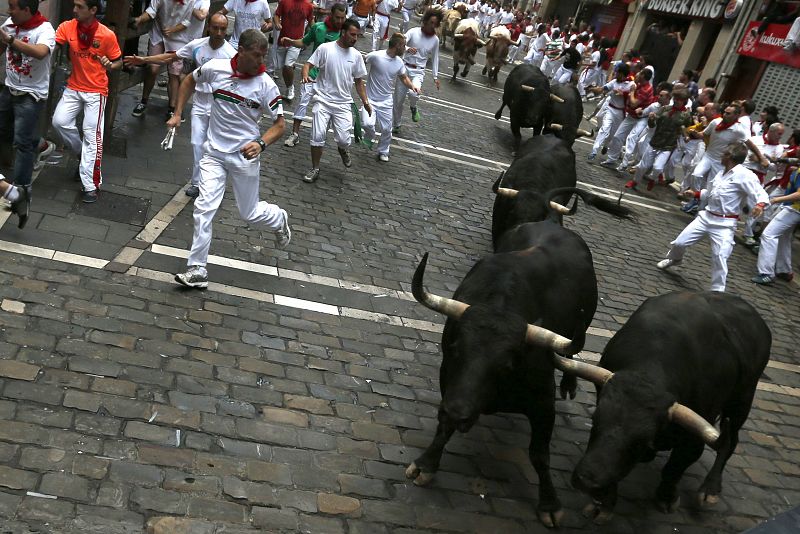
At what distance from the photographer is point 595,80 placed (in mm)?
25719

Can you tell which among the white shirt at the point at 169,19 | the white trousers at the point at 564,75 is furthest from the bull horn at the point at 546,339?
the white trousers at the point at 564,75

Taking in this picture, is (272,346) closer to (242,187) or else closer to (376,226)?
(242,187)

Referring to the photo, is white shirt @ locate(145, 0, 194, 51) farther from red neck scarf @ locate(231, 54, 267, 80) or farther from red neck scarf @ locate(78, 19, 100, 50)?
red neck scarf @ locate(231, 54, 267, 80)

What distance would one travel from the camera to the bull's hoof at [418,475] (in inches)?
190

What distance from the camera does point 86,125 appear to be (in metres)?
7.47

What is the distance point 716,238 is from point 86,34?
26.1 feet

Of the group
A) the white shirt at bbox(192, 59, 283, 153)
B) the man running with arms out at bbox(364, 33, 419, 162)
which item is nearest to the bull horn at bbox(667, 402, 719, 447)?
the white shirt at bbox(192, 59, 283, 153)

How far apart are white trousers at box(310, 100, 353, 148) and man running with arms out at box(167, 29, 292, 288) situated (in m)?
3.22

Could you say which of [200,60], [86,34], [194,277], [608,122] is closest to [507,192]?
[194,277]

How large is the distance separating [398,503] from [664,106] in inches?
497

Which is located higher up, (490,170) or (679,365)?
(679,365)

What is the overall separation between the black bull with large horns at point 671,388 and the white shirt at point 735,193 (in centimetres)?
410

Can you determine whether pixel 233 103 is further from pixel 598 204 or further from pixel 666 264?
pixel 666 264

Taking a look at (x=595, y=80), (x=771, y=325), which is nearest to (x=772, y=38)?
(x=595, y=80)
